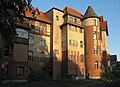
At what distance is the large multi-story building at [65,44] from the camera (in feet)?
176

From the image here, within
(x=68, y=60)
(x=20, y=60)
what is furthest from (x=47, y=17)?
(x=20, y=60)

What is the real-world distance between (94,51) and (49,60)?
1279 centimetres

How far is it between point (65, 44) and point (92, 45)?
26.3 ft

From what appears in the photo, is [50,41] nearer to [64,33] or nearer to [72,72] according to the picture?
[64,33]

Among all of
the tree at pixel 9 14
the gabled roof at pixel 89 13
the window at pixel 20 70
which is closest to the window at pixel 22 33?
the window at pixel 20 70

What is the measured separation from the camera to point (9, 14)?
854 inches

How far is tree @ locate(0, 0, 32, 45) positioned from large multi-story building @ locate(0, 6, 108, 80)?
27.4 metres

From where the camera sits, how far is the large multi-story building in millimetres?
53500

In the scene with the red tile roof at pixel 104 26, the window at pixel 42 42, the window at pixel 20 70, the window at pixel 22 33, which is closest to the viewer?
the window at pixel 20 70

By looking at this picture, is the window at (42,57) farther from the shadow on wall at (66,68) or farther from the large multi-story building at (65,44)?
the shadow on wall at (66,68)

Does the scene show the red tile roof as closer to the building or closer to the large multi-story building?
the large multi-story building

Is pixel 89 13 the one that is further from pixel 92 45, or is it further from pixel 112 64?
pixel 112 64

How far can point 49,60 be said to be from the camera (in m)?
55.8

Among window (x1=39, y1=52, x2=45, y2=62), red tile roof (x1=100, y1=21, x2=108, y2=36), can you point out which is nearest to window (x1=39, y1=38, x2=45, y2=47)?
window (x1=39, y1=52, x2=45, y2=62)
